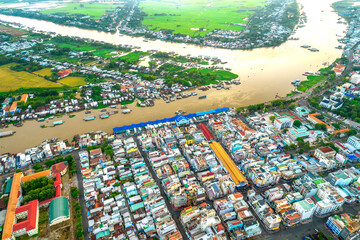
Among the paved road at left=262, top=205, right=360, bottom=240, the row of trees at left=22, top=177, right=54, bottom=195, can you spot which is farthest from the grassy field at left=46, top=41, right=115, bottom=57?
the paved road at left=262, top=205, right=360, bottom=240

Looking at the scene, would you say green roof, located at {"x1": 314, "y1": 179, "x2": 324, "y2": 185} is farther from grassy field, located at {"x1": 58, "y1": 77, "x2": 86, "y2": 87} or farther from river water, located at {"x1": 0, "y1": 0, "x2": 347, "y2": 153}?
grassy field, located at {"x1": 58, "y1": 77, "x2": 86, "y2": 87}

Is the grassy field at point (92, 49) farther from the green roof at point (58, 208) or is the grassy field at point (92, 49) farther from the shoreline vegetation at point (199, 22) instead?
the green roof at point (58, 208)

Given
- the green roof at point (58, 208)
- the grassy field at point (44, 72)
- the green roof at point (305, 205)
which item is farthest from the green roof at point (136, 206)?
the grassy field at point (44, 72)

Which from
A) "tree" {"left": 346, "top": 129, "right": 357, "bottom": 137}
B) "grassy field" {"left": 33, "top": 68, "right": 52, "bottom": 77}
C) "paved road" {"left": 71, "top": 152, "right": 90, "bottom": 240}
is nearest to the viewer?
"paved road" {"left": 71, "top": 152, "right": 90, "bottom": 240}

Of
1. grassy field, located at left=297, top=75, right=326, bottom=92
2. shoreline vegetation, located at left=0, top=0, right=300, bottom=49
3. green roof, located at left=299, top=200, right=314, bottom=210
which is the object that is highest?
shoreline vegetation, located at left=0, top=0, right=300, bottom=49

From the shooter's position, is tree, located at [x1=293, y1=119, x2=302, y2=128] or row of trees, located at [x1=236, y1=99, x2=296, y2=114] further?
row of trees, located at [x1=236, y1=99, x2=296, y2=114]

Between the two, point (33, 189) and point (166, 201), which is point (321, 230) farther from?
point (33, 189)

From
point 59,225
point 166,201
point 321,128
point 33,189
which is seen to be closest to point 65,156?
point 33,189

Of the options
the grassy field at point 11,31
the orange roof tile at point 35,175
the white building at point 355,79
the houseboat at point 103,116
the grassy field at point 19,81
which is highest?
the grassy field at point 11,31

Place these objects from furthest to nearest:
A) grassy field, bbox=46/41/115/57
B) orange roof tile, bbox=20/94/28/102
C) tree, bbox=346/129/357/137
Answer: grassy field, bbox=46/41/115/57, orange roof tile, bbox=20/94/28/102, tree, bbox=346/129/357/137
